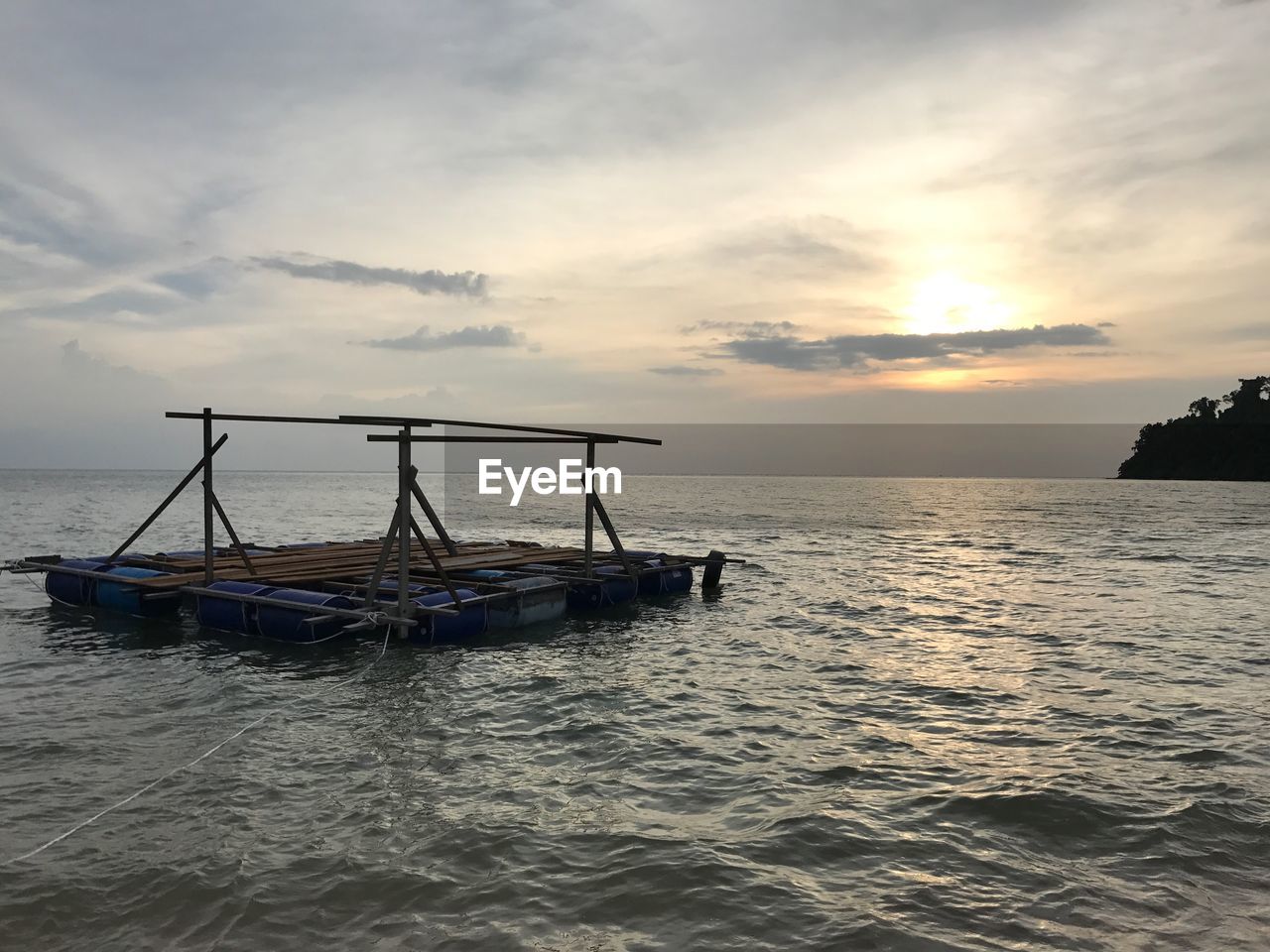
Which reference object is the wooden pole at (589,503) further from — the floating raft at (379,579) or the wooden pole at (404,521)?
the wooden pole at (404,521)

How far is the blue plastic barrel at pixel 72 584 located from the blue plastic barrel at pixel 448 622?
9.61 metres

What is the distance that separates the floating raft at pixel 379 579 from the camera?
15914 mm

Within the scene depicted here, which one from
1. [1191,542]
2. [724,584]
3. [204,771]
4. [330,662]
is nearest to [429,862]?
[204,771]

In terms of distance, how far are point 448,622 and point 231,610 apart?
4.87 meters

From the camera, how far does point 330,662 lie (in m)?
15.2

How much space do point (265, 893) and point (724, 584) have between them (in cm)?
2303

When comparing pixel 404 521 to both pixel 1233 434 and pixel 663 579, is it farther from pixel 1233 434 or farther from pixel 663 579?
pixel 1233 434

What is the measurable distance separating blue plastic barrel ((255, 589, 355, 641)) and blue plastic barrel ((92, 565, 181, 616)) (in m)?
3.71

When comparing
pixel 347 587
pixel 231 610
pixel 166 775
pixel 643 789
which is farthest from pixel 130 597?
pixel 643 789

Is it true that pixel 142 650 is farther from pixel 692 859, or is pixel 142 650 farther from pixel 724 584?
pixel 724 584

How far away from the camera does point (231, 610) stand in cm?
1705

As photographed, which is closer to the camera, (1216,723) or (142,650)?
(1216,723)

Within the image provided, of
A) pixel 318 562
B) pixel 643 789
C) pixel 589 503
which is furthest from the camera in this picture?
pixel 318 562

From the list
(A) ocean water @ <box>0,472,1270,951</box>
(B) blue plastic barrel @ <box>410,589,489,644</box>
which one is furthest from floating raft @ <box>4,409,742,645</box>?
(A) ocean water @ <box>0,472,1270,951</box>
